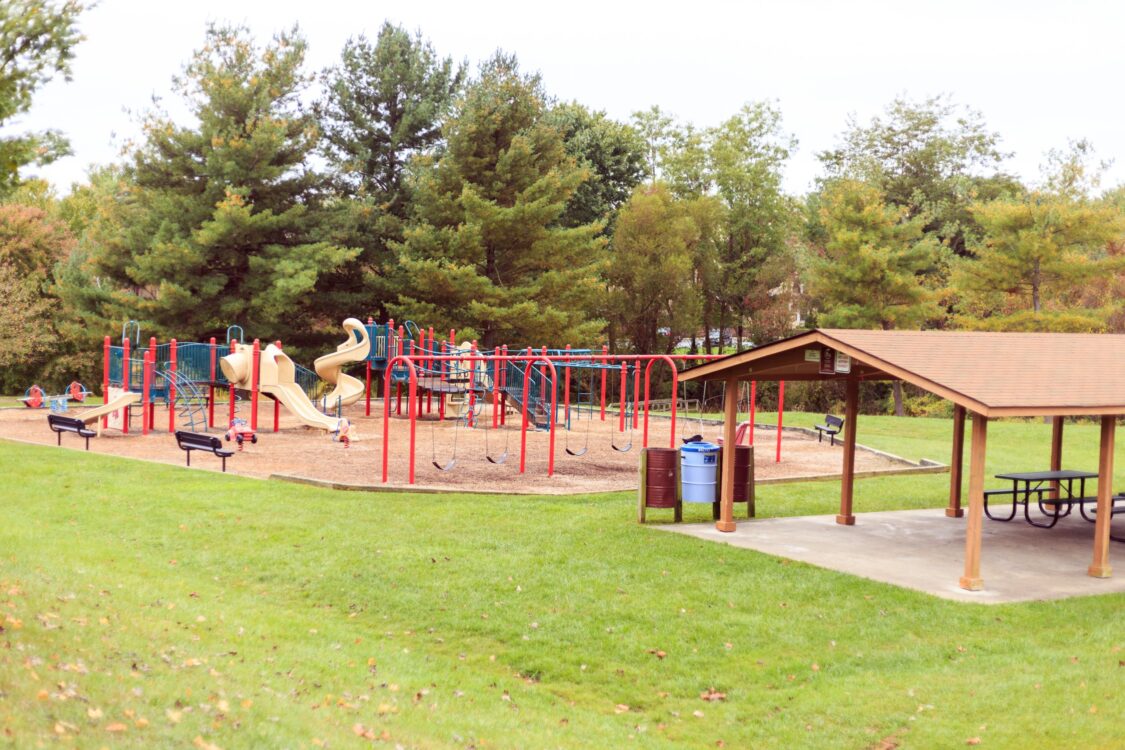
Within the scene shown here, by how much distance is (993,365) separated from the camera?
1167 cm

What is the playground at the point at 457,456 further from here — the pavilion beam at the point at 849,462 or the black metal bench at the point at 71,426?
the pavilion beam at the point at 849,462

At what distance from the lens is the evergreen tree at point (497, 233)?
123ft

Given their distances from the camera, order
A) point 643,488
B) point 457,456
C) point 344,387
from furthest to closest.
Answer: point 344,387 → point 457,456 → point 643,488

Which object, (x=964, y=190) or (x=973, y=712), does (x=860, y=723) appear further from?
(x=964, y=190)

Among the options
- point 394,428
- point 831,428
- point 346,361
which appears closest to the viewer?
point 831,428

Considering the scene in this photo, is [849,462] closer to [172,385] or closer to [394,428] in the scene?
[394,428]

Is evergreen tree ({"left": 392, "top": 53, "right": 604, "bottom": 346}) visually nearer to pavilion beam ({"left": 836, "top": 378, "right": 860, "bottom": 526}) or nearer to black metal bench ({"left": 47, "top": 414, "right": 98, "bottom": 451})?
black metal bench ({"left": 47, "top": 414, "right": 98, "bottom": 451})

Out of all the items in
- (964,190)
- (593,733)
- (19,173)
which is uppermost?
(964,190)

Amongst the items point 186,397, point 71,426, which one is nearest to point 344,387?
point 186,397

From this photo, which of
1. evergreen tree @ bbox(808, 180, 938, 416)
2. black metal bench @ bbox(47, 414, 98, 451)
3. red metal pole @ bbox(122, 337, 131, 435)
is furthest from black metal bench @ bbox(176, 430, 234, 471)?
evergreen tree @ bbox(808, 180, 938, 416)

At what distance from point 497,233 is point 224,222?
9.86 m

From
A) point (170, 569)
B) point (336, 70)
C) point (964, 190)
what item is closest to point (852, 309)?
point (964, 190)

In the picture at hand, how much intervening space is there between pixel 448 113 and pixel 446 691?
3529 cm

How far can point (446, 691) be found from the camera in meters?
7.82
